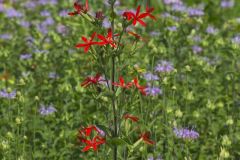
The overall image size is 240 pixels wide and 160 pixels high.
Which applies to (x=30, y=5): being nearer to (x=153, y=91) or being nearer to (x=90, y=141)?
(x=153, y=91)

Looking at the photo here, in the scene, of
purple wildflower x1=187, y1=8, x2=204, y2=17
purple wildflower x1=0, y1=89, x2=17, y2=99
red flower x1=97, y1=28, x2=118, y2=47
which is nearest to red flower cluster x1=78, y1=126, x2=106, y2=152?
red flower x1=97, y1=28, x2=118, y2=47

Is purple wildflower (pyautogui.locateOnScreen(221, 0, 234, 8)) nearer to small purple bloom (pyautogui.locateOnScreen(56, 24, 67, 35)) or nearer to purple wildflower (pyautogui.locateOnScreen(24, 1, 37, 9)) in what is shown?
small purple bloom (pyautogui.locateOnScreen(56, 24, 67, 35))

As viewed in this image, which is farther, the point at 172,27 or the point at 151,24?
the point at 151,24

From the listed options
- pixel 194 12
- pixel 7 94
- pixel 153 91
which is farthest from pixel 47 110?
pixel 194 12

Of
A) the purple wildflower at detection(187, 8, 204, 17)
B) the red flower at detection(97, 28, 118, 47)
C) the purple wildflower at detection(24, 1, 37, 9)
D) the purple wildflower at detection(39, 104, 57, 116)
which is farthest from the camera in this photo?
the purple wildflower at detection(24, 1, 37, 9)

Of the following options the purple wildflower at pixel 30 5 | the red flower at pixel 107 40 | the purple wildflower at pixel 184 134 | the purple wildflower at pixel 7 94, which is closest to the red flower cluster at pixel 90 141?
the red flower at pixel 107 40

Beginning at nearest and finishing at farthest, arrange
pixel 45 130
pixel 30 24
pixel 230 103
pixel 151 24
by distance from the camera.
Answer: pixel 45 130 → pixel 230 103 → pixel 151 24 → pixel 30 24

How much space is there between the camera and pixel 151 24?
607 cm

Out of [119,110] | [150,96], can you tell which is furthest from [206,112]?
[119,110]

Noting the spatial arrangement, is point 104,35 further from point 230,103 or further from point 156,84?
point 230,103

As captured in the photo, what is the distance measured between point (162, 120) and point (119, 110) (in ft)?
4.02

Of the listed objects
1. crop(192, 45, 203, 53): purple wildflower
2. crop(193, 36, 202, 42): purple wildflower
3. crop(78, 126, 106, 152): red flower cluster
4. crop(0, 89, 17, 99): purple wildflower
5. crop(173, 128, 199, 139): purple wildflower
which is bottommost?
crop(173, 128, 199, 139): purple wildflower

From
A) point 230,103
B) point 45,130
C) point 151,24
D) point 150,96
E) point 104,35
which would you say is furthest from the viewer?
point 151,24

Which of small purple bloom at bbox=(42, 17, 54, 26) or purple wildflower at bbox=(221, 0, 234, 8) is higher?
purple wildflower at bbox=(221, 0, 234, 8)
